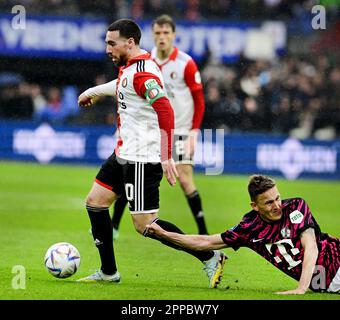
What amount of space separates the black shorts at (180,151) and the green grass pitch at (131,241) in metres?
0.99

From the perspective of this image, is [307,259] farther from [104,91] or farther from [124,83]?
[104,91]

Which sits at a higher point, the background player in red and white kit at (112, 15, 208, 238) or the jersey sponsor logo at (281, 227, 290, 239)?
the background player in red and white kit at (112, 15, 208, 238)

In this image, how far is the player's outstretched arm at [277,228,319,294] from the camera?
22.0 feet

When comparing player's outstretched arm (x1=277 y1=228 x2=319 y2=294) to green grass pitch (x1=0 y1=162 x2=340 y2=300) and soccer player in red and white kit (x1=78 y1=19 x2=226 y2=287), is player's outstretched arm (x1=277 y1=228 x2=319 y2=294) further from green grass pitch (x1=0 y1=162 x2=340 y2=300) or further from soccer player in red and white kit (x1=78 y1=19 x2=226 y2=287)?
soccer player in red and white kit (x1=78 y1=19 x2=226 y2=287)

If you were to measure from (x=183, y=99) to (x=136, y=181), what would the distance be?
13.0ft

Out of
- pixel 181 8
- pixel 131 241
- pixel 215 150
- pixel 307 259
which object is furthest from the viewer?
pixel 181 8

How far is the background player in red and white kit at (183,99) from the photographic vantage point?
10.9 m

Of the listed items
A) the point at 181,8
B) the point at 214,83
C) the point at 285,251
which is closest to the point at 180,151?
the point at 285,251

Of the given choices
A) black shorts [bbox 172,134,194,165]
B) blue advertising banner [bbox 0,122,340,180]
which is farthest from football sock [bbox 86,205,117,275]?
blue advertising banner [bbox 0,122,340,180]

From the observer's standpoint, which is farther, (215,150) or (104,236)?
(215,150)

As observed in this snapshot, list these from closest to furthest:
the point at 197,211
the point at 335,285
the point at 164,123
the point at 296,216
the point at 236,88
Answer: the point at 296,216, the point at 335,285, the point at 164,123, the point at 197,211, the point at 236,88

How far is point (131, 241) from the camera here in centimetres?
1054

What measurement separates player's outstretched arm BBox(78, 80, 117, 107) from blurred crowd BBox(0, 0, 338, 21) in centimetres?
1545
